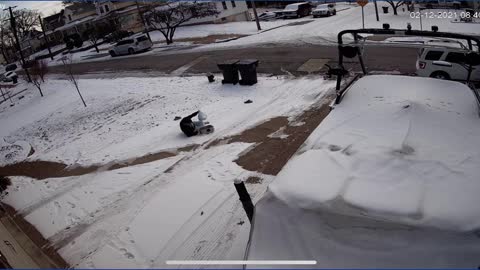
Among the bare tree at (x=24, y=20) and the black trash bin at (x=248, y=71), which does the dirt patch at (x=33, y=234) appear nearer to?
the black trash bin at (x=248, y=71)

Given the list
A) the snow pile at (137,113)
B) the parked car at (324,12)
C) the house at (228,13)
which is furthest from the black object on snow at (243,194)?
the house at (228,13)

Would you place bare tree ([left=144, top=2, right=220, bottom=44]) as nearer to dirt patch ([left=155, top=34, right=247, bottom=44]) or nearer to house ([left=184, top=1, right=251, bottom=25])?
house ([left=184, top=1, right=251, bottom=25])

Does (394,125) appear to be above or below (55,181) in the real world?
above

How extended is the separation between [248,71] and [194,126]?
474cm

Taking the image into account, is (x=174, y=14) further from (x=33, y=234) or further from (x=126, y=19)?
(x=33, y=234)

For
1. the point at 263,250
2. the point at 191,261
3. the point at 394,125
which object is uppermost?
the point at 394,125

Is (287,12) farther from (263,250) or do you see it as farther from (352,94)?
(263,250)

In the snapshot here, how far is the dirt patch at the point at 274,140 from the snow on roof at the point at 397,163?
3052mm

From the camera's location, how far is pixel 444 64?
12102 mm

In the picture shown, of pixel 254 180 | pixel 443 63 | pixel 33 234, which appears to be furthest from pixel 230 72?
pixel 33 234

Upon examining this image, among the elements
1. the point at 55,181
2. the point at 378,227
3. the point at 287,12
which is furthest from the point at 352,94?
the point at 287,12

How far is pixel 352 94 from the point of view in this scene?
707cm

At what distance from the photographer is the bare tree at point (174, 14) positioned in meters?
30.1

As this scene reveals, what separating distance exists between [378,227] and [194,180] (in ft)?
18.2
